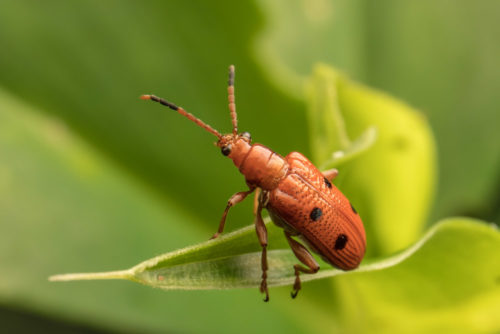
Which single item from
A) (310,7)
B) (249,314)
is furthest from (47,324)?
(310,7)

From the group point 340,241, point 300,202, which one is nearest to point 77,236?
point 300,202

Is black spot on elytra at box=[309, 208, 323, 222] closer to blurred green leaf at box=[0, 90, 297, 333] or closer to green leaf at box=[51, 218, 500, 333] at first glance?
green leaf at box=[51, 218, 500, 333]

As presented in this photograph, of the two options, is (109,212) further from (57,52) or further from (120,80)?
(57,52)

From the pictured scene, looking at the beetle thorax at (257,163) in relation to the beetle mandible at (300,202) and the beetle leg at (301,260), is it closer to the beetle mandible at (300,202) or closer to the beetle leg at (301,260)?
the beetle mandible at (300,202)

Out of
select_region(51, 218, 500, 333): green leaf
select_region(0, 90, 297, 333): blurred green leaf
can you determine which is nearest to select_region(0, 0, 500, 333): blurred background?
select_region(0, 90, 297, 333): blurred green leaf

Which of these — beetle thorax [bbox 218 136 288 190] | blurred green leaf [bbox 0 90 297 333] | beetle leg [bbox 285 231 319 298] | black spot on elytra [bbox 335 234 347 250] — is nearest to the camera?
beetle leg [bbox 285 231 319 298]

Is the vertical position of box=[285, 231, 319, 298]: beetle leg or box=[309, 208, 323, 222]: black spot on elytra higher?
box=[309, 208, 323, 222]: black spot on elytra
